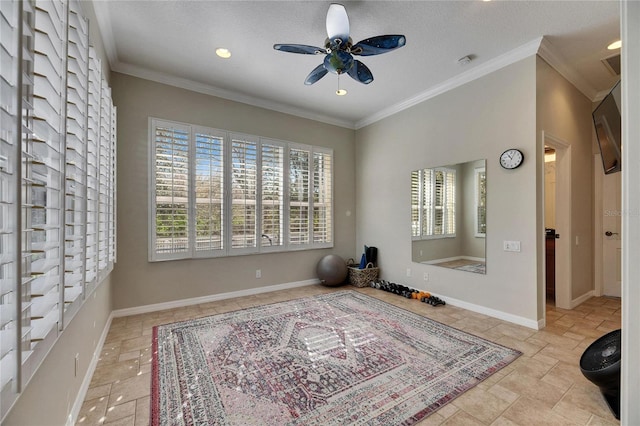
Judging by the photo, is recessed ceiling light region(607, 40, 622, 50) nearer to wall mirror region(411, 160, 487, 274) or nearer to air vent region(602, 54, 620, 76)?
air vent region(602, 54, 620, 76)

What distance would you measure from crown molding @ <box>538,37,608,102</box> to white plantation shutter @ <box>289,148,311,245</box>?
338 cm

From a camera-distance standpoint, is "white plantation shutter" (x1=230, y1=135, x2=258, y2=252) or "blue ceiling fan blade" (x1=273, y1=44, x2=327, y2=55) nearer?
"blue ceiling fan blade" (x1=273, y1=44, x2=327, y2=55)

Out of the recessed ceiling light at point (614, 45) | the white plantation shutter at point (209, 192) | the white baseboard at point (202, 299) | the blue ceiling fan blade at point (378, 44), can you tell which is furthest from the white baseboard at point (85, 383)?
the recessed ceiling light at point (614, 45)

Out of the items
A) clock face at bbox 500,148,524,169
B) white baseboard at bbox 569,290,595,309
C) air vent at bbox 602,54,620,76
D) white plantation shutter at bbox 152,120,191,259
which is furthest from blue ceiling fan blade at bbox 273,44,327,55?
white baseboard at bbox 569,290,595,309

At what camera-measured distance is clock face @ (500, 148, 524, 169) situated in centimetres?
309

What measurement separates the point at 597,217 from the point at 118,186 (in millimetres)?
6807

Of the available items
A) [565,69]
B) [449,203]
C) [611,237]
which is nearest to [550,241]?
[611,237]

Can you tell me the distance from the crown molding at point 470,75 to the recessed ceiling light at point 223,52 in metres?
2.73

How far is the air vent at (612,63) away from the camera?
3209 millimetres

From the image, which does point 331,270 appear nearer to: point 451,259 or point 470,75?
point 451,259

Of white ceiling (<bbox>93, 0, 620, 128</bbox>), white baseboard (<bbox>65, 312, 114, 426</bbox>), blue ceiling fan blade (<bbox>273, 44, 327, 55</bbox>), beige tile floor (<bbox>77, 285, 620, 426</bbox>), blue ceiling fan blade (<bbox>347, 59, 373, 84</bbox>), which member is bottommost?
beige tile floor (<bbox>77, 285, 620, 426</bbox>)

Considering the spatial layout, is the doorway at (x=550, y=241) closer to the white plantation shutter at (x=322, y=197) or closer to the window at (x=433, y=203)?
the window at (x=433, y=203)

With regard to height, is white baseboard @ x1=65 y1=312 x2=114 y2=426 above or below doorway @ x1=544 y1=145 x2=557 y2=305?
below

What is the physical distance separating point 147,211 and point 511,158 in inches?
177
